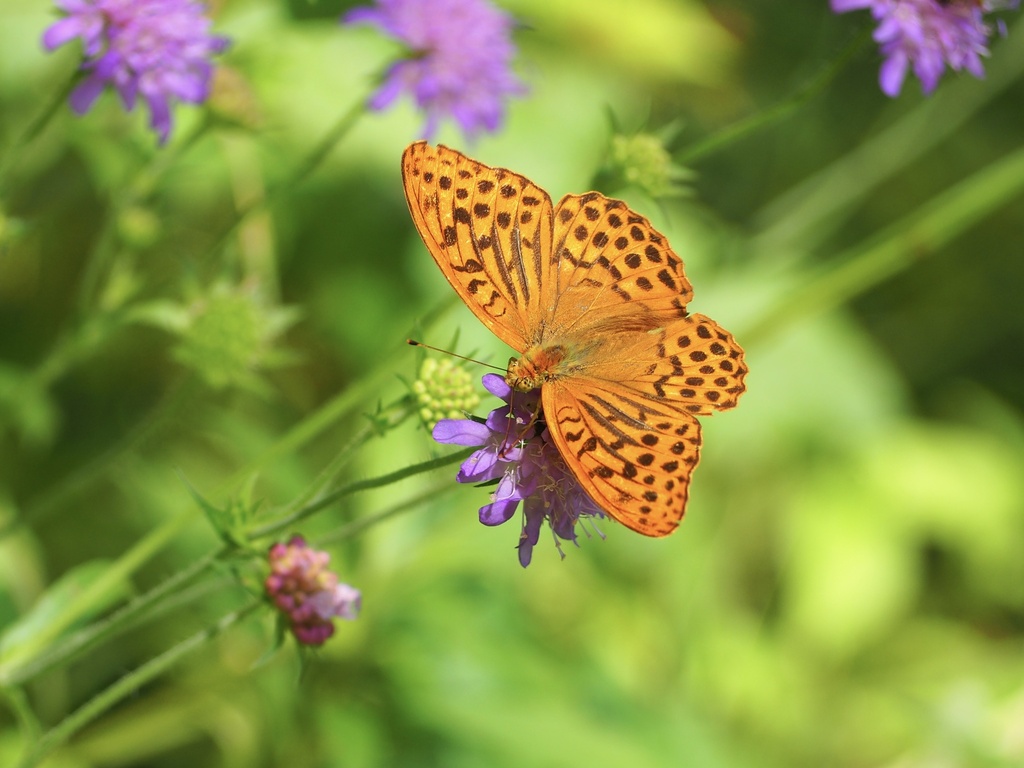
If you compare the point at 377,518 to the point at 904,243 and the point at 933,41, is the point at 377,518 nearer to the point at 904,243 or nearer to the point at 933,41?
the point at 933,41

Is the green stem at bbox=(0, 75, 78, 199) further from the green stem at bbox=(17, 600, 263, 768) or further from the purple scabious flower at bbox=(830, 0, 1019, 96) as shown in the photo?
the purple scabious flower at bbox=(830, 0, 1019, 96)

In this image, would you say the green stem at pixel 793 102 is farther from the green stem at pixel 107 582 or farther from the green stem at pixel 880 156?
the green stem at pixel 880 156

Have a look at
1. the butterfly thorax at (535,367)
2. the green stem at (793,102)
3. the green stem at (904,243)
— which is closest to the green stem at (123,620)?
the butterfly thorax at (535,367)

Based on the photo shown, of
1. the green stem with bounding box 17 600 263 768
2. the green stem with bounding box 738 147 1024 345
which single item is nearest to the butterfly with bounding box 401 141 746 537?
the green stem with bounding box 17 600 263 768

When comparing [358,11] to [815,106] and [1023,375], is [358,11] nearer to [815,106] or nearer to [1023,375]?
[815,106]


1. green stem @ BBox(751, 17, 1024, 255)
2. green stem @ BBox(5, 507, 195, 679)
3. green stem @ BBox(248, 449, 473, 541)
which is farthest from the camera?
green stem @ BBox(751, 17, 1024, 255)

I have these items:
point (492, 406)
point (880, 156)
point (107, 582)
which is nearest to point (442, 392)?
point (107, 582)

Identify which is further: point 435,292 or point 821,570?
point 821,570

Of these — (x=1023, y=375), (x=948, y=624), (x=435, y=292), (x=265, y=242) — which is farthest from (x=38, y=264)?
(x=1023, y=375)
